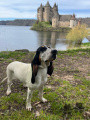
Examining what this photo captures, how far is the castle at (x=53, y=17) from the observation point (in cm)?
8306

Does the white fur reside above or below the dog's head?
below

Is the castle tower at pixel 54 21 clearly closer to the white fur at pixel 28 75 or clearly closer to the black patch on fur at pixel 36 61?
the white fur at pixel 28 75

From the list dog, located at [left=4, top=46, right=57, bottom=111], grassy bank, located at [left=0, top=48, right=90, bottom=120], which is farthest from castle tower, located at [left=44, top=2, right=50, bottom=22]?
dog, located at [left=4, top=46, right=57, bottom=111]

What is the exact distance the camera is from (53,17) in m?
82.6

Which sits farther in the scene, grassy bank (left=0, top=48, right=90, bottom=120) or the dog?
grassy bank (left=0, top=48, right=90, bottom=120)

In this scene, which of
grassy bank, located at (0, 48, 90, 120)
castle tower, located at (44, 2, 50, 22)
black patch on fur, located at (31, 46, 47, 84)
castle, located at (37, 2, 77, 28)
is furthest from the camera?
castle tower, located at (44, 2, 50, 22)

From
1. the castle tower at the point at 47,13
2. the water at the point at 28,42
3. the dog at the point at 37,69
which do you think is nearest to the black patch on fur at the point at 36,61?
the dog at the point at 37,69

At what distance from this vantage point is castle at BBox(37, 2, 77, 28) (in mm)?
83062

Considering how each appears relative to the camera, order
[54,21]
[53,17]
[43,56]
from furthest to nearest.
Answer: [53,17] < [54,21] < [43,56]

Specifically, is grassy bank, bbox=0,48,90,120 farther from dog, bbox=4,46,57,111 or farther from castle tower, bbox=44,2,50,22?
castle tower, bbox=44,2,50,22

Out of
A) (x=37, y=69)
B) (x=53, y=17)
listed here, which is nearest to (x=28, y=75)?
(x=37, y=69)

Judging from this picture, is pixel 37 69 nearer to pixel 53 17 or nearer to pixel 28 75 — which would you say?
pixel 28 75

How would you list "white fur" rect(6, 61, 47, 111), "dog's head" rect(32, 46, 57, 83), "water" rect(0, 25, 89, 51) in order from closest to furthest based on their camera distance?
"dog's head" rect(32, 46, 57, 83), "white fur" rect(6, 61, 47, 111), "water" rect(0, 25, 89, 51)

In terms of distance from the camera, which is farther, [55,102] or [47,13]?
[47,13]
